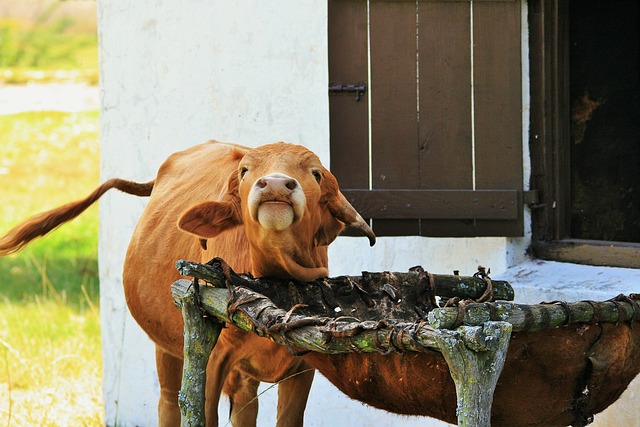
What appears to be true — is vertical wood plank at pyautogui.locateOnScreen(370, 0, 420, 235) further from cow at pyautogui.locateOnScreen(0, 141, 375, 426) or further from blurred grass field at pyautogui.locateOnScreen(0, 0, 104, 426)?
blurred grass field at pyautogui.locateOnScreen(0, 0, 104, 426)

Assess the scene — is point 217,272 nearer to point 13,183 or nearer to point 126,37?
point 126,37

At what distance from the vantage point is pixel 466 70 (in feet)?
15.3

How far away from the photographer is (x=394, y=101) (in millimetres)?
4727

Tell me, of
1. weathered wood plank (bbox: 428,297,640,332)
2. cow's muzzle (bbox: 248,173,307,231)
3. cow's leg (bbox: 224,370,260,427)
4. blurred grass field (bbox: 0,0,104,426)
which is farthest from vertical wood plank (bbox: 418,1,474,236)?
blurred grass field (bbox: 0,0,104,426)

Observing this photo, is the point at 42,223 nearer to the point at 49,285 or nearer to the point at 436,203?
the point at 436,203

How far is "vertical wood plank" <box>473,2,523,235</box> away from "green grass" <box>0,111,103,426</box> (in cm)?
224

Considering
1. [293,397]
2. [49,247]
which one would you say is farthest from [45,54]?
[293,397]

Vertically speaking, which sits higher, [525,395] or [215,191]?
[215,191]

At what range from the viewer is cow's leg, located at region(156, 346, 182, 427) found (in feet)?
15.3

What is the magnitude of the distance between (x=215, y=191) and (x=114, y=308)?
1.72 meters

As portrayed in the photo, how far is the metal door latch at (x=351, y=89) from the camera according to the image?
477 cm

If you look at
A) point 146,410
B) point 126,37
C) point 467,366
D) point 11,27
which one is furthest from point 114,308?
point 11,27

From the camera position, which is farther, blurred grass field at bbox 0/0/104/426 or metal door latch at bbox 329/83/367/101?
blurred grass field at bbox 0/0/104/426

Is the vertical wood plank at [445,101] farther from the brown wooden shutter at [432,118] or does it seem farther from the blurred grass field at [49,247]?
the blurred grass field at [49,247]
